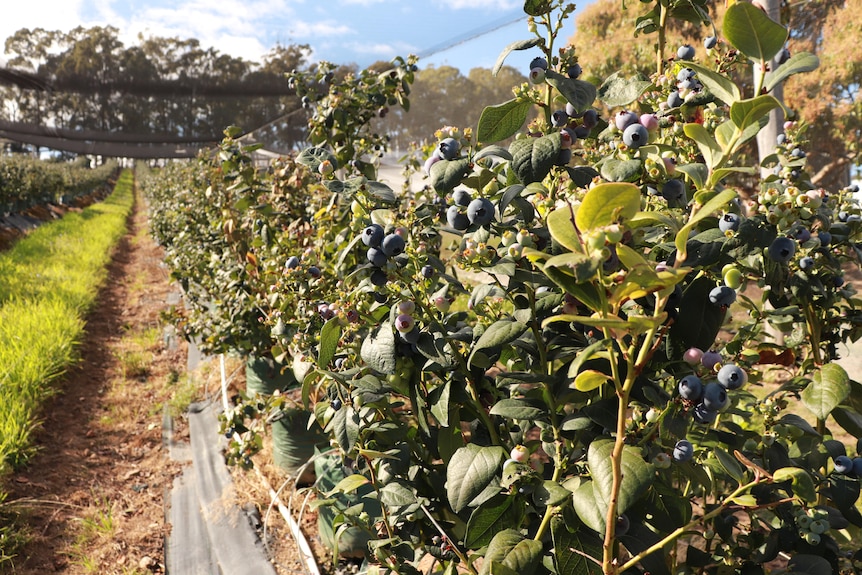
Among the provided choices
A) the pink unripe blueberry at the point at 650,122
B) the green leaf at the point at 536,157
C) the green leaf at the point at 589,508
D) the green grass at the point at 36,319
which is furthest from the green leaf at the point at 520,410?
the green grass at the point at 36,319

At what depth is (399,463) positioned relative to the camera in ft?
3.48

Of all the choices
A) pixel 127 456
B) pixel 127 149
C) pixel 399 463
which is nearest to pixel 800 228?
pixel 399 463

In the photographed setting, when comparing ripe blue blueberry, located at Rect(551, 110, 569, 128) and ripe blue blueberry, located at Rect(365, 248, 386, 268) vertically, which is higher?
ripe blue blueberry, located at Rect(551, 110, 569, 128)

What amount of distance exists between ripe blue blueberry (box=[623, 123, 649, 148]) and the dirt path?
225 centimetres

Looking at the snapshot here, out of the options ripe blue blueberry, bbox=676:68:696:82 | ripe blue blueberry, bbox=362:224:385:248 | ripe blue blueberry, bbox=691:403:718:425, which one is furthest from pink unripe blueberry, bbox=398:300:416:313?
ripe blue blueberry, bbox=676:68:696:82

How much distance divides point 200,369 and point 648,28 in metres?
3.58

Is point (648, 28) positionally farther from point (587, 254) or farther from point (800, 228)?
point (587, 254)

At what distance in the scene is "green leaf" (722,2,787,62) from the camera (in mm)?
591

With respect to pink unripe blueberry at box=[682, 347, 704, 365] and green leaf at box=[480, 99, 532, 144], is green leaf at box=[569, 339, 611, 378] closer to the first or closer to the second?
pink unripe blueberry at box=[682, 347, 704, 365]

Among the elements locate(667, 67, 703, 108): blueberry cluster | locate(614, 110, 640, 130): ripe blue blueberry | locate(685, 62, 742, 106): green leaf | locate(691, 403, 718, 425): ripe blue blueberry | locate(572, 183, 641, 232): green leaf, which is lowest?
locate(691, 403, 718, 425): ripe blue blueberry

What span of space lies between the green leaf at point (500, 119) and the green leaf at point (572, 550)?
0.58 meters

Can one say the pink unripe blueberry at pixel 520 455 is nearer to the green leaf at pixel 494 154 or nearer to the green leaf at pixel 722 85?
the green leaf at pixel 494 154

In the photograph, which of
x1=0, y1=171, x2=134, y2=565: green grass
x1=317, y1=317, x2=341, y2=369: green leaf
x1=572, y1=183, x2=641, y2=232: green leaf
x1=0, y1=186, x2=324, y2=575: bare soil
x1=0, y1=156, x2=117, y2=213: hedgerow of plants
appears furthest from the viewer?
x1=0, y1=156, x2=117, y2=213: hedgerow of plants

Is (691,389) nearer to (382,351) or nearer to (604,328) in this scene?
(604,328)
